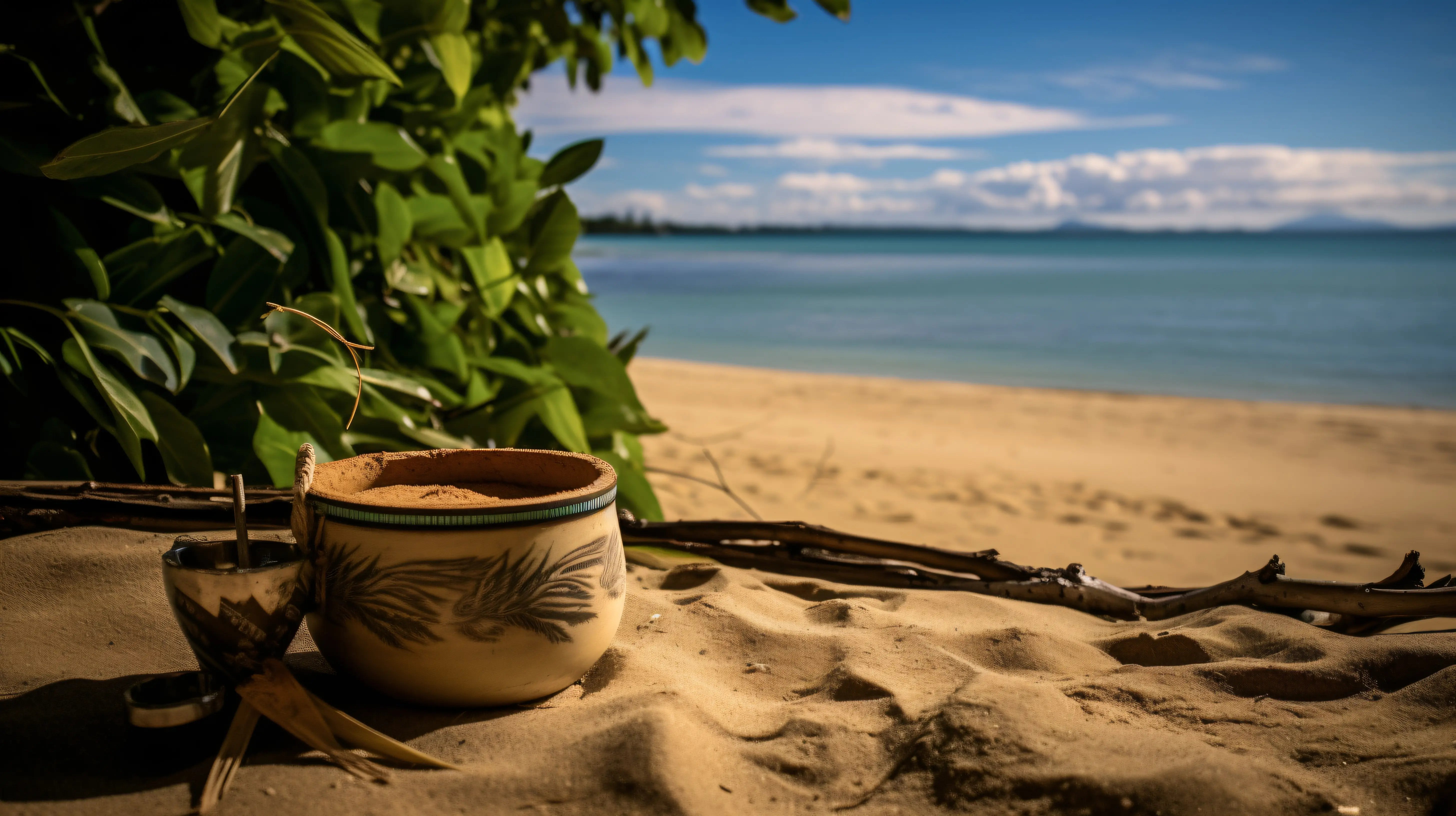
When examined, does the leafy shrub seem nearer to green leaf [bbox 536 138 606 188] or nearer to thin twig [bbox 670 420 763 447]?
green leaf [bbox 536 138 606 188]

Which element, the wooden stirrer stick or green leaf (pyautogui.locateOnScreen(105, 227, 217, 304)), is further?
green leaf (pyautogui.locateOnScreen(105, 227, 217, 304))

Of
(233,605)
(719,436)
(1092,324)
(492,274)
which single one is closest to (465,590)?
(233,605)

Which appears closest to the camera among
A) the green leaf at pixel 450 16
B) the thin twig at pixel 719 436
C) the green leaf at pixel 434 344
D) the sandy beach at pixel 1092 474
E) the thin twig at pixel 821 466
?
the green leaf at pixel 450 16

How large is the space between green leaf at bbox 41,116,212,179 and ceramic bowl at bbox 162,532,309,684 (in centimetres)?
47

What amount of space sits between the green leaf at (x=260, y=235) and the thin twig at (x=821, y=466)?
2928mm

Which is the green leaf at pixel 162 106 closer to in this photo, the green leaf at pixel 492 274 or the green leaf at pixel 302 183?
the green leaf at pixel 302 183

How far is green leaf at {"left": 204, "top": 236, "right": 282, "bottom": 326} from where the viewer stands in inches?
50.0

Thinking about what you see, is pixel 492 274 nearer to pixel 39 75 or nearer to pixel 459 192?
pixel 459 192

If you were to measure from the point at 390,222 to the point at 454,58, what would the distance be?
292 millimetres

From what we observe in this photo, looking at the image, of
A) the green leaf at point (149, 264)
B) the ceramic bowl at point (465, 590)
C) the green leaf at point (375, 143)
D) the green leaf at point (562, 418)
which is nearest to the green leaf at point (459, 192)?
the green leaf at point (375, 143)

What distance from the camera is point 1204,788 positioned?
649 mm

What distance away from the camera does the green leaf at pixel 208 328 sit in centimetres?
117

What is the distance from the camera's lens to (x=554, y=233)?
A: 1765 mm

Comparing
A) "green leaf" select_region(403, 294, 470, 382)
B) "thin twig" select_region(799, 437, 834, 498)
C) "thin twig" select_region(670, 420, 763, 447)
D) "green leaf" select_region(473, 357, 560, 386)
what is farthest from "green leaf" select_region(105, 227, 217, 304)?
"thin twig" select_region(670, 420, 763, 447)
